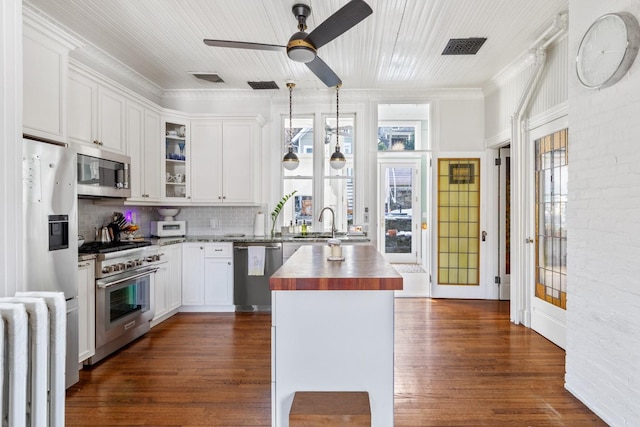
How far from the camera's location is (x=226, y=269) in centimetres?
437

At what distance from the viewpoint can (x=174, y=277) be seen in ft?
13.8

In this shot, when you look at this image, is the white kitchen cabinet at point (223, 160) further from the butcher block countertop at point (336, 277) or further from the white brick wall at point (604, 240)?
the white brick wall at point (604, 240)

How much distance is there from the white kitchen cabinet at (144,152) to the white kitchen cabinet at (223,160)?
457 mm

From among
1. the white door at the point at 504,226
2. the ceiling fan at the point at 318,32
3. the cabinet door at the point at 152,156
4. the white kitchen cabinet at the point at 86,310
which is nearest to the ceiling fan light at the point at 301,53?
the ceiling fan at the point at 318,32

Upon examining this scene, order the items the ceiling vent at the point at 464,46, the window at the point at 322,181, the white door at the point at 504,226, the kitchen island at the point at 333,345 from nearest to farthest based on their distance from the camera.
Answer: the kitchen island at the point at 333,345 < the ceiling vent at the point at 464,46 < the white door at the point at 504,226 < the window at the point at 322,181

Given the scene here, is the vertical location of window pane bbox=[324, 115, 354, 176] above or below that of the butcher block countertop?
above

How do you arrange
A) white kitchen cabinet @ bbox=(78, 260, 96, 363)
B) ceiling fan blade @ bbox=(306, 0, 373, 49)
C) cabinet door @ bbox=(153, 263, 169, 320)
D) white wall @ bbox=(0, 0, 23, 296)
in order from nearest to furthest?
white wall @ bbox=(0, 0, 23, 296), ceiling fan blade @ bbox=(306, 0, 373, 49), white kitchen cabinet @ bbox=(78, 260, 96, 363), cabinet door @ bbox=(153, 263, 169, 320)

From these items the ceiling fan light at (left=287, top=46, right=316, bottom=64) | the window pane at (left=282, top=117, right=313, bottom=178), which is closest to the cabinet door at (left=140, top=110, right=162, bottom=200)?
the window pane at (left=282, top=117, right=313, bottom=178)

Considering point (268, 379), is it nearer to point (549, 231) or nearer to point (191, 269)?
point (191, 269)

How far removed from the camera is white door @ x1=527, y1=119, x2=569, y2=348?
3311 millimetres

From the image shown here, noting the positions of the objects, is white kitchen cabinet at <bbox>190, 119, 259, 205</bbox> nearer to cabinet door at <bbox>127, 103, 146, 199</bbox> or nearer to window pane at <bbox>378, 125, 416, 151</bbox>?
cabinet door at <bbox>127, 103, 146, 199</bbox>

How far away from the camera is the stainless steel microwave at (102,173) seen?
2.99 m

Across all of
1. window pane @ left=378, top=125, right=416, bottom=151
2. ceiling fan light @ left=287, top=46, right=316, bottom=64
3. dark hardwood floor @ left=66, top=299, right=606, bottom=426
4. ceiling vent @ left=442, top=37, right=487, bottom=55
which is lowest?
dark hardwood floor @ left=66, top=299, right=606, bottom=426

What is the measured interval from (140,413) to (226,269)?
2186mm
